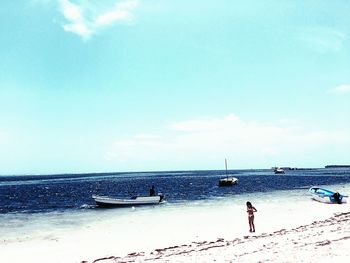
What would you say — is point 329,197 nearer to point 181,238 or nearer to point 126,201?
point 126,201

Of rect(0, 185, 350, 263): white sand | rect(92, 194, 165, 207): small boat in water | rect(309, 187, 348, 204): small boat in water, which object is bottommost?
rect(0, 185, 350, 263): white sand

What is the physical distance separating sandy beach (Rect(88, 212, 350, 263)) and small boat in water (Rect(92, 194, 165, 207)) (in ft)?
87.0

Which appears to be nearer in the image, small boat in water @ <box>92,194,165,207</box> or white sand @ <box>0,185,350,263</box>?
white sand @ <box>0,185,350,263</box>

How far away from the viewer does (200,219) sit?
2998cm

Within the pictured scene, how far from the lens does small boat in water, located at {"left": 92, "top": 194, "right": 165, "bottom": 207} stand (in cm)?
4394

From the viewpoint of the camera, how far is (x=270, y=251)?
14.3m

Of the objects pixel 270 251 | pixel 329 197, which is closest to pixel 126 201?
pixel 329 197

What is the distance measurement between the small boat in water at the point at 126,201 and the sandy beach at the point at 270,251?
87.0ft

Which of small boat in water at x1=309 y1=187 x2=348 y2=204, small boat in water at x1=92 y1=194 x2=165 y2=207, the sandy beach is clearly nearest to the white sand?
the sandy beach

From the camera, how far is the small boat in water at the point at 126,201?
43938 millimetres

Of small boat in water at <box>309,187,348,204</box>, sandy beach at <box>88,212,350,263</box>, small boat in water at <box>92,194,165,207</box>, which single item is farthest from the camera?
small boat in water at <box>92,194,165,207</box>

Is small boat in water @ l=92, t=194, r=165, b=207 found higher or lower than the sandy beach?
higher

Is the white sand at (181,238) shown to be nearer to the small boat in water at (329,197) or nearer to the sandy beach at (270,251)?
the sandy beach at (270,251)

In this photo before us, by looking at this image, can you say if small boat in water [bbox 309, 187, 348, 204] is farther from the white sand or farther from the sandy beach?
the sandy beach
